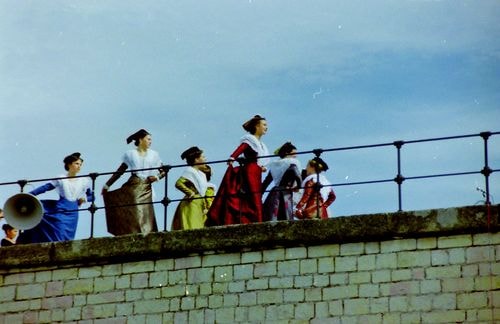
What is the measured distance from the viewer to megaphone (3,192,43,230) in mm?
18719

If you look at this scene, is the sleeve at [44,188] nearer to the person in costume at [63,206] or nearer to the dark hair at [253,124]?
the person in costume at [63,206]

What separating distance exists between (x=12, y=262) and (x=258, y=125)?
2980 millimetres

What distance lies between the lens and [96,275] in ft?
59.7

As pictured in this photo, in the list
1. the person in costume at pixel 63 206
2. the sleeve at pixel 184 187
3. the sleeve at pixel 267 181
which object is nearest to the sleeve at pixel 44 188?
the person in costume at pixel 63 206

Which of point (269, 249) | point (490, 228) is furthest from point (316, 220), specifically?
A: point (490, 228)

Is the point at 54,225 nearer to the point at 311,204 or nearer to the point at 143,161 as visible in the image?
the point at 143,161

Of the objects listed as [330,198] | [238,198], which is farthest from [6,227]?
[330,198]

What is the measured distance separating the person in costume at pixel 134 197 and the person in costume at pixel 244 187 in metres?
0.80

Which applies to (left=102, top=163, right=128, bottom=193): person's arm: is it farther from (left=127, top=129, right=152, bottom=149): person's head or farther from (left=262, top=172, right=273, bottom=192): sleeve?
(left=262, top=172, right=273, bottom=192): sleeve

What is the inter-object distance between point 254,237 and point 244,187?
88 centimetres

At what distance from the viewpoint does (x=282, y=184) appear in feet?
59.9

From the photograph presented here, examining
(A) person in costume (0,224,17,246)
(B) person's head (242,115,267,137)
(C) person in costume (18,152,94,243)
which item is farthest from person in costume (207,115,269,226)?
(A) person in costume (0,224,17,246)

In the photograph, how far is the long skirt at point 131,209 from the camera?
18.7 meters

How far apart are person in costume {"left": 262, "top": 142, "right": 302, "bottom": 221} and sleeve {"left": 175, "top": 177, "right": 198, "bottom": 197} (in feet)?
2.85
